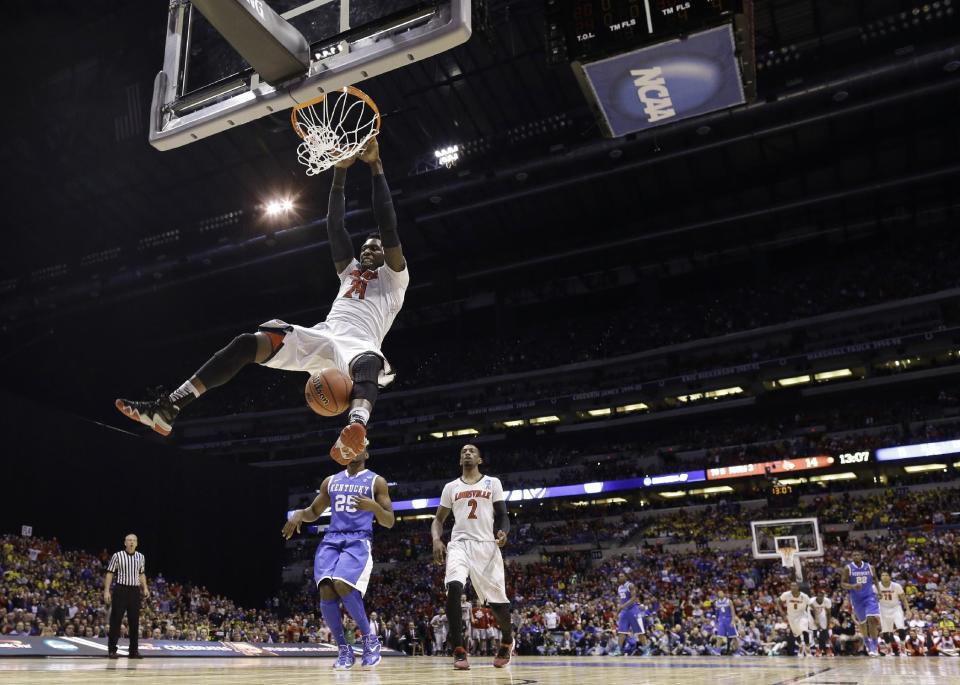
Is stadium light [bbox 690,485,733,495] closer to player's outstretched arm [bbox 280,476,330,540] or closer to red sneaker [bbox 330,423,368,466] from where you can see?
player's outstretched arm [bbox 280,476,330,540]

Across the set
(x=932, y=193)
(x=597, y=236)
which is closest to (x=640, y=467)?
(x=597, y=236)

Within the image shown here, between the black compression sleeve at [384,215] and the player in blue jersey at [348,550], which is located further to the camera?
the player in blue jersey at [348,550]

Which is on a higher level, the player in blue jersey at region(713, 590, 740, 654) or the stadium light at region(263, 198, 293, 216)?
the stadium light at region(263, 198, 293, 216)

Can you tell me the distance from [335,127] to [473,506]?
352cm

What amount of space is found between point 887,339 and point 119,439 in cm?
2668

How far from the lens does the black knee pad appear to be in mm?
4258

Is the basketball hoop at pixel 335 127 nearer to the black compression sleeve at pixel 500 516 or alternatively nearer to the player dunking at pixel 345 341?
the player dunking at pixel 345 341

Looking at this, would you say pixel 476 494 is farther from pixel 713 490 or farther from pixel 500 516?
pixel 713 490

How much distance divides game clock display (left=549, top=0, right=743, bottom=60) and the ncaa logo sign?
0.97 feet

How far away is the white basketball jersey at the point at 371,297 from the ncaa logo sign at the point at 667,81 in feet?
20.3

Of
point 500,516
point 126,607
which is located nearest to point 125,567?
point 126,607

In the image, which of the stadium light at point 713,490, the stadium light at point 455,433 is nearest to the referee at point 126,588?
the stadium light at point 713,490

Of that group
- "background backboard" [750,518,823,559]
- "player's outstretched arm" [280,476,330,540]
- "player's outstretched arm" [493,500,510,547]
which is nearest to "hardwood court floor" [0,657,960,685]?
"player's outstretched arm" [493,500,510,547]

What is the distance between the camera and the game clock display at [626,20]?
912 cm
